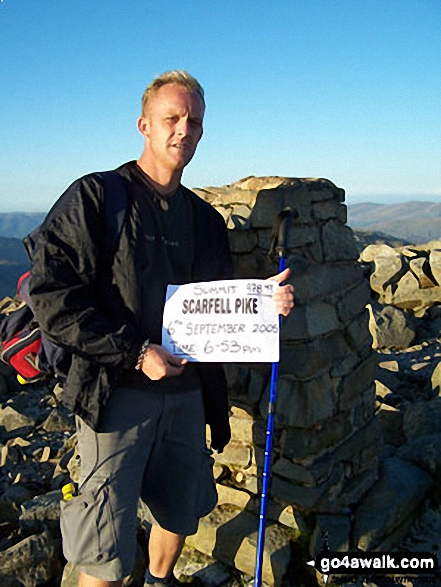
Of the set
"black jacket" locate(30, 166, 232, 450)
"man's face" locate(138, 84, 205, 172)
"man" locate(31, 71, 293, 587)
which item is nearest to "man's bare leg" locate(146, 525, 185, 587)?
"man" locate(31, 71, 293, 587)

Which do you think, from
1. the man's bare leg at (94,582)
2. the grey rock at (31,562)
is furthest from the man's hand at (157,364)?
the grey rock at (31,562)

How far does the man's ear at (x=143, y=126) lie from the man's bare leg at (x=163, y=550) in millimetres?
2461

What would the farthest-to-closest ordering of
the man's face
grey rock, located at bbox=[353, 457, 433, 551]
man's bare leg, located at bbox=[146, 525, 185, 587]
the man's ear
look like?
grey rock, located at bbox=[353, 457, 433, 551] < man's bare leg, located at bbox=[146, 525, 185, 587] < the man's ear < the man's face

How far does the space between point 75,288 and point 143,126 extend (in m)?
1.07

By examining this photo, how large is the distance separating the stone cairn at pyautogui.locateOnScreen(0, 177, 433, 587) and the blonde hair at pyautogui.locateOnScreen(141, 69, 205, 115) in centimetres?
123

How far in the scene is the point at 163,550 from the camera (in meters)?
3.20

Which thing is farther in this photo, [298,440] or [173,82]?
[298,440]

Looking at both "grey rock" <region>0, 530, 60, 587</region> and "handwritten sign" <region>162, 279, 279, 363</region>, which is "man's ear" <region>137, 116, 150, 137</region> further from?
"grey rock" <region>0, 530, 60, 587</region>

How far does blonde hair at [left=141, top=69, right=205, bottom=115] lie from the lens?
111 inches

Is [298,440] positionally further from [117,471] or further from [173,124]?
[173,124]

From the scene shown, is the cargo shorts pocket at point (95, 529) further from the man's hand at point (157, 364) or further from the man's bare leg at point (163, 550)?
the man's hand at point (157, 364)

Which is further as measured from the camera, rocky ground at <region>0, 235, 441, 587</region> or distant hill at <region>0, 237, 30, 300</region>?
distant hill at <region>0, 237, 30, 300</region>

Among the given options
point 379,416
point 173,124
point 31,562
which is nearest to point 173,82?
point 173,124

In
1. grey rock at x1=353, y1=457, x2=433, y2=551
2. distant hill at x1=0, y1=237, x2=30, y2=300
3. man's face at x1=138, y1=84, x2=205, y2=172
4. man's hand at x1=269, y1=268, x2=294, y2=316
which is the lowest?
distant hill at x1=0, y1=237, x2=30, y2=300
